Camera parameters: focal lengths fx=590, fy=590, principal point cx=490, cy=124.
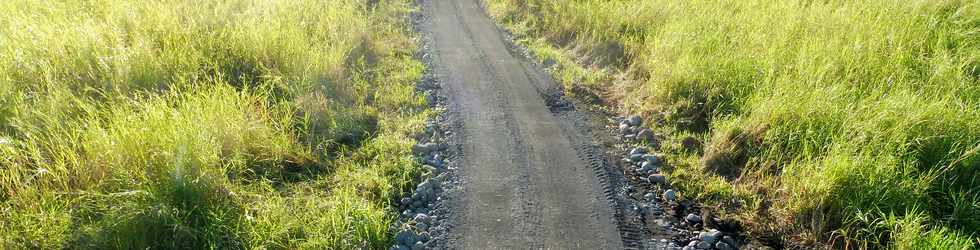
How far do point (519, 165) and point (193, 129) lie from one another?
2.49 meters

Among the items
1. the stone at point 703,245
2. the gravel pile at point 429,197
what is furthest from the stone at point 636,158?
the gravel pile at point 429,197

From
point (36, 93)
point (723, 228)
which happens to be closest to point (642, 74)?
point (723, 228)

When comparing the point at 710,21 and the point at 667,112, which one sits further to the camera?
the point at 710,21

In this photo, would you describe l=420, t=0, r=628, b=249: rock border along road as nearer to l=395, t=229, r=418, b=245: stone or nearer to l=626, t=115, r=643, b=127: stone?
l=395, t=229, r=418, b=245: stone

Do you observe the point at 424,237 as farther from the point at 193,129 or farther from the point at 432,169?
the point at 193,129

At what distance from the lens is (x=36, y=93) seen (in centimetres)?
479

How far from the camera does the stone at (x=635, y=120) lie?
584cm

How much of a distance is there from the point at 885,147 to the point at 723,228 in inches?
50.2

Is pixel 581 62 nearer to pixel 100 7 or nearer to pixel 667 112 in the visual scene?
pixel 667 112

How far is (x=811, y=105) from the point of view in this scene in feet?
15.9

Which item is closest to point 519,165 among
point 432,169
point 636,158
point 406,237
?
point 432,169

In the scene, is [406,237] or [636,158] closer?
[406,237]

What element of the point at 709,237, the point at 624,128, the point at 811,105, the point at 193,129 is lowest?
the point at 624,128

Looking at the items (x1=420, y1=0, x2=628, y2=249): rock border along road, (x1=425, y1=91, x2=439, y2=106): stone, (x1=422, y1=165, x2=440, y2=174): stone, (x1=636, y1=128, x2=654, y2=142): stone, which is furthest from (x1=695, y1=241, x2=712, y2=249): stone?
(x1=425, y1=91, x2=439, y2=106): stone
